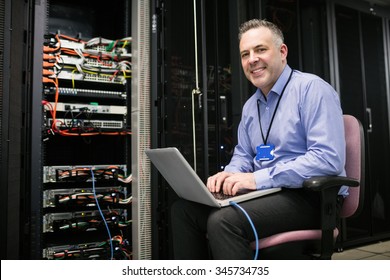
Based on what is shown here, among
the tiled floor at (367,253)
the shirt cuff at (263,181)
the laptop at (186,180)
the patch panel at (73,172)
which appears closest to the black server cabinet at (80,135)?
the patch panel at (73,172)

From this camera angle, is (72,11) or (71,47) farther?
(72,11)

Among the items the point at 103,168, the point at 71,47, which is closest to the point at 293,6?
the point at 71,47

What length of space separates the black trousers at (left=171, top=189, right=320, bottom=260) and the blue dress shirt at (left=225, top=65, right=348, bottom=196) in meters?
0.06

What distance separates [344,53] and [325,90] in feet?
6.21

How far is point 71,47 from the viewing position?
2299 millimetres

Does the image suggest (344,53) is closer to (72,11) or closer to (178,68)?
(178,68)

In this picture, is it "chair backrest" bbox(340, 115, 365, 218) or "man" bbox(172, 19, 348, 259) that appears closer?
"man" bbox(172, 19, 348, 259)

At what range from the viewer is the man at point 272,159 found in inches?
42.3

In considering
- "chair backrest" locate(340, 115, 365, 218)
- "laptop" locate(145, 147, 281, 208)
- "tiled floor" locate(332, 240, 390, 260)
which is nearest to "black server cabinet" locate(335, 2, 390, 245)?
"tiled floor" locate(332, 240, 390, 260)

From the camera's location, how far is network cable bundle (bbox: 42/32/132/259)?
7.14 ft

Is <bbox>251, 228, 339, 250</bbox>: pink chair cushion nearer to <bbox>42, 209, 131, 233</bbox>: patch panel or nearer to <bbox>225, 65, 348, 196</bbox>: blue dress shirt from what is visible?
<bbox>225, 65, 348, 196</bbox>: blue dress shirt

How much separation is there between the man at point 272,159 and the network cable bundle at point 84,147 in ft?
3.69

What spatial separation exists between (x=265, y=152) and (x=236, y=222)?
0.39 metres
